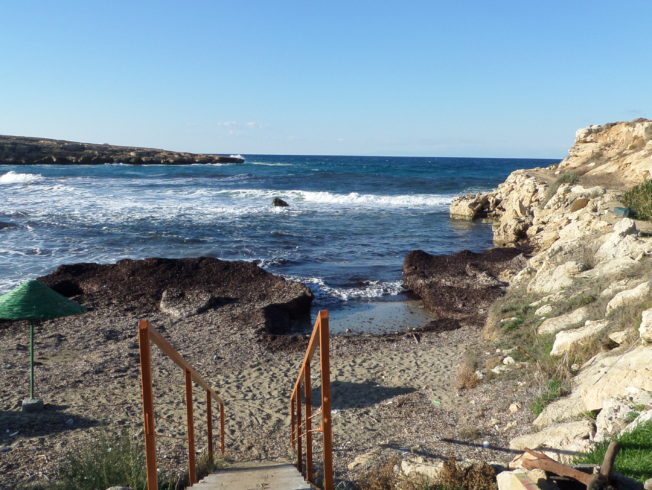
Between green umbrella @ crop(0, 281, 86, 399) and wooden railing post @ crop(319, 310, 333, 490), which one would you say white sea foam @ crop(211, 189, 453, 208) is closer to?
green umbrella @ crop(0, 281, 86, 399)

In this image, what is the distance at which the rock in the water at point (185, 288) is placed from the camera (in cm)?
1432

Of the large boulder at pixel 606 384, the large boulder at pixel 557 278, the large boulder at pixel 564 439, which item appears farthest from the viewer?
the large boulder at pixel 557 278

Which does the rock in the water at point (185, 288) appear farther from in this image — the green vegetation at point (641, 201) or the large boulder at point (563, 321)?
the green vegetation at point (641, 201)

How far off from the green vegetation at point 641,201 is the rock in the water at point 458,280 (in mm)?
3572

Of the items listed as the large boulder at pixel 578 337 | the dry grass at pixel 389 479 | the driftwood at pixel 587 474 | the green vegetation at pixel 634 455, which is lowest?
the dry grass at pixel 389 479

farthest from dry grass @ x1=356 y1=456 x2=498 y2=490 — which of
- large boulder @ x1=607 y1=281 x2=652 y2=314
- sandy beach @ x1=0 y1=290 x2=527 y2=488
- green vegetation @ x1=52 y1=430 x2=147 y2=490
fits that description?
large boulder @ x1=607 y1=281 x2=652 y2=314

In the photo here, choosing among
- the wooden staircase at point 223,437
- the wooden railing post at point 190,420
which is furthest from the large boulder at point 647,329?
the wooden railing post at point 190,420

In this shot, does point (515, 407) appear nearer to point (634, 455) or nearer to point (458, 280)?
point (634, 455)

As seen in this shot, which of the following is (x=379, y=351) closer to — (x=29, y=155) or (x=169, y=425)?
(x=169, y=425)

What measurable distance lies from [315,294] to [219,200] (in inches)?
1065

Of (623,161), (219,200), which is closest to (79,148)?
(219,200)

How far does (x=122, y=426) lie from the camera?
26.2 ft

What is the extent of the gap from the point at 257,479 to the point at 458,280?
13.0m

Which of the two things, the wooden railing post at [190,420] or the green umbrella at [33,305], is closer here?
the wooden railing post at [190,420]
